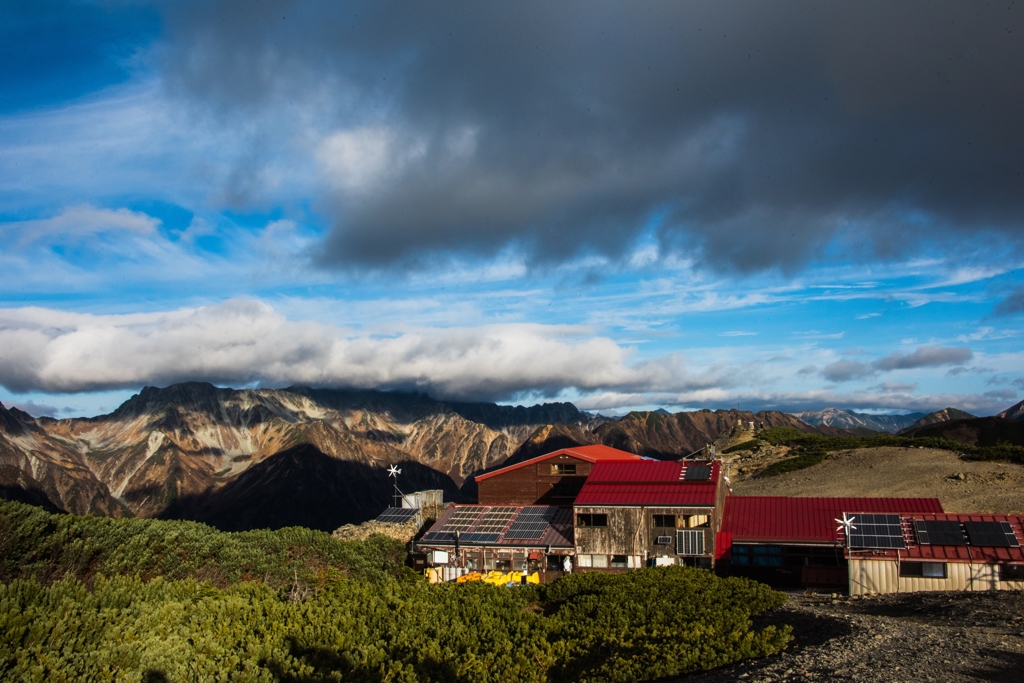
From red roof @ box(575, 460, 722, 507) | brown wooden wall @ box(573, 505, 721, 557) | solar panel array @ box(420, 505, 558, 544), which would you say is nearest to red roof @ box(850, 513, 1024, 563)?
brown wooden wall @ box(573, 505, 721, 557)

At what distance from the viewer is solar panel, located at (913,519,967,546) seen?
3825cm

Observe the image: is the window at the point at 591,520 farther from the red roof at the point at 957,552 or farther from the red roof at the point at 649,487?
the red roof at the point at 957,552

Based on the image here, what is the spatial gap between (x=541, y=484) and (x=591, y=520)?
61.9 ft

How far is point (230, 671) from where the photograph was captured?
64.4 feet

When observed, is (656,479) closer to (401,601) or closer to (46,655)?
(401,601)

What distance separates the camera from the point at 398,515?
60.5 meters

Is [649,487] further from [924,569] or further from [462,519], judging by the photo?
[924,569]

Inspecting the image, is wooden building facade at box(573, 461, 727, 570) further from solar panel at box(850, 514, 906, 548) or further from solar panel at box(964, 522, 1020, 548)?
solar panel at box(964, 522, 1020, 548)

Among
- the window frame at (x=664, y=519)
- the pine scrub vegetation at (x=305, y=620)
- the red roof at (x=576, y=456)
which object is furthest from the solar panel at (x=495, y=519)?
the pine scrub vegetation at (x=305, y=620)

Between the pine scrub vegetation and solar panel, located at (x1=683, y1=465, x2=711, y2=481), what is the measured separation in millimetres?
13399

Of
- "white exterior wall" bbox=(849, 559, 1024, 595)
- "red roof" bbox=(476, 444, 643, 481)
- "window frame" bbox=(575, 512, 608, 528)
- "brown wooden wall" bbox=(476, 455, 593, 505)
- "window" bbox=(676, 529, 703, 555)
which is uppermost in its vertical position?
"red roof" bbox=(476, 444, 643, 481)

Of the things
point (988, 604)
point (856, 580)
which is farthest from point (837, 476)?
point (988, 604)

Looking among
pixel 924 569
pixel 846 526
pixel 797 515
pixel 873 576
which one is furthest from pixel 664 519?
pixel 924 569

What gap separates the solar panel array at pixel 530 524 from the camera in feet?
168
